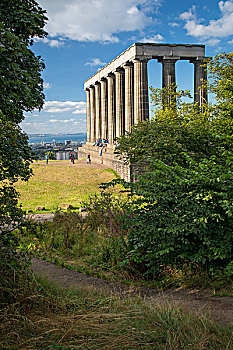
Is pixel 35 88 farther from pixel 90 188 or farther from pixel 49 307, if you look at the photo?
pixel 90 188

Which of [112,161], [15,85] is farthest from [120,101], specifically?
[15,85]

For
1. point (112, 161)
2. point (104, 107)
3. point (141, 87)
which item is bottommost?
point (112, 161)

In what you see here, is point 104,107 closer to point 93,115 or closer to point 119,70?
point 93,115

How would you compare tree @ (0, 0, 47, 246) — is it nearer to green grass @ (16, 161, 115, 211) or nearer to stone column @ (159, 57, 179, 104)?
green grass @ (16, 161, 115, 211)

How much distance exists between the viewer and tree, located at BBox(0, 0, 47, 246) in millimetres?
5836

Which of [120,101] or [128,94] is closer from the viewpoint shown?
[128,94]

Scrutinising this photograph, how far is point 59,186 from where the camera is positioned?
997 inches

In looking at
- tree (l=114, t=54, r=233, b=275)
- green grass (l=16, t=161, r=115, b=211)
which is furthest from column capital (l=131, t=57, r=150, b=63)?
tree (l=114, t=54, r=233, b=275)

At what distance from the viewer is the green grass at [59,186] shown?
67.5 ft

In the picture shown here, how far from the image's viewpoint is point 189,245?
7.48 m

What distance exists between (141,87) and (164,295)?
2667 cm

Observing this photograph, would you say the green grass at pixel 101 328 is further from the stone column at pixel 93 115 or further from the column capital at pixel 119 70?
the stone column at pixel 93 115

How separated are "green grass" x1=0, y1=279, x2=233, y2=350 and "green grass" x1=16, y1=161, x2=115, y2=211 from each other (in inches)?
489

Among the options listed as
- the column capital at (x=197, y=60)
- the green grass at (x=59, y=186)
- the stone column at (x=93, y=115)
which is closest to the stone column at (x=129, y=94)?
the green grass at (x=59, y=186)
